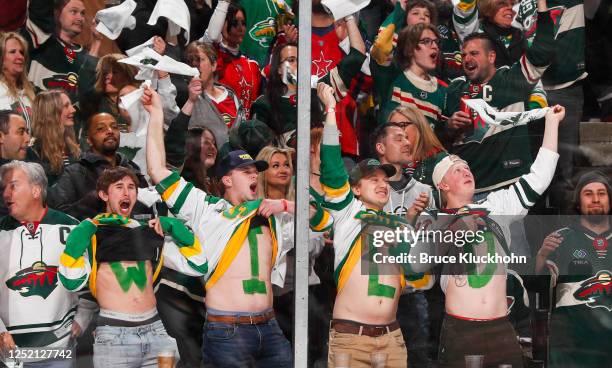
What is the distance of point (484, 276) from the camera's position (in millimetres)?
3568

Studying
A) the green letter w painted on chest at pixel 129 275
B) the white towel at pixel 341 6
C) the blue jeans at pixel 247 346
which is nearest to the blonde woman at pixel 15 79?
the green letter w painted on chest at pixel 129 275

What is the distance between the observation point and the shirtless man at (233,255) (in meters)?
3.61

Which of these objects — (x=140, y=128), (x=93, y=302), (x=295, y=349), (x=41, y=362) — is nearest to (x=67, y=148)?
(x=140, y=128)

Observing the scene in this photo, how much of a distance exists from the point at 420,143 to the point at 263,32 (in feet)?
2.81

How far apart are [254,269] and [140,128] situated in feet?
2.65

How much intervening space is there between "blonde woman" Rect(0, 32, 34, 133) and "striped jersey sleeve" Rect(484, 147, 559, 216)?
81.9 inches

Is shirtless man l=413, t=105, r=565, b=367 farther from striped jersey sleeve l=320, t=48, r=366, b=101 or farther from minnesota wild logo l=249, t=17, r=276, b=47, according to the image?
minnesota wild logo l=249, t=17, r=276, b=47

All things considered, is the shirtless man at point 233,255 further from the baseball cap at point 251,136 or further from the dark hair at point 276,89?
the dark hair at point 276,89

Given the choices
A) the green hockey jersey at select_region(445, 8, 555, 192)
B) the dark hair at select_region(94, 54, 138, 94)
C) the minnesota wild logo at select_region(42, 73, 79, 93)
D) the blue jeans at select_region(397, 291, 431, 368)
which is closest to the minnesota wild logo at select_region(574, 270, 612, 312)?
the green hockey jersey at select_region(445, 8, 555, 192)

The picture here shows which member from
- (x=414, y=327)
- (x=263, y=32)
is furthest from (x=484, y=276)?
(x=263, y=32)

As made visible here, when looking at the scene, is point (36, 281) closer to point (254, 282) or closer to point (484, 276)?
point (254, 282)

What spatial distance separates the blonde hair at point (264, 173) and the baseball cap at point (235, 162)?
0.02m

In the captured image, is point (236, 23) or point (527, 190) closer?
point (527, 190)

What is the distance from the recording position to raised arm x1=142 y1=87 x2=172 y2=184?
361cm
